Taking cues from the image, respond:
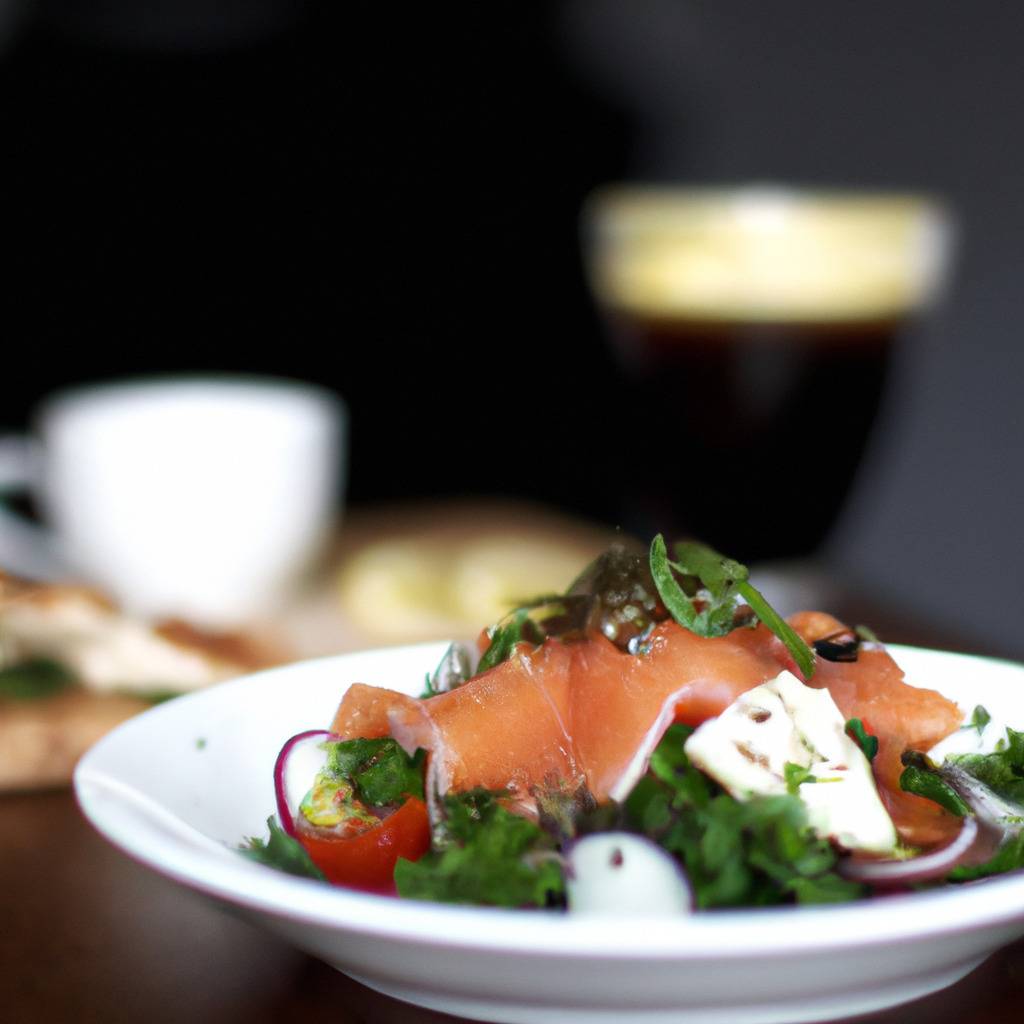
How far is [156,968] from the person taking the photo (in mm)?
763

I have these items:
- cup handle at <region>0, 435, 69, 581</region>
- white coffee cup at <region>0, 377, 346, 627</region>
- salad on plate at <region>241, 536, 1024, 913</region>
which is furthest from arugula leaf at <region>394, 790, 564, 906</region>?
cup handle at <region>0, 435, 69, 581</region>

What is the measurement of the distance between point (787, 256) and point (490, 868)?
3.99ft

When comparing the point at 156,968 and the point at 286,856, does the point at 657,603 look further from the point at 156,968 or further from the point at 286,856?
the point at 156,968

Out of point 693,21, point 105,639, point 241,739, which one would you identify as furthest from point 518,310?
point 241,739

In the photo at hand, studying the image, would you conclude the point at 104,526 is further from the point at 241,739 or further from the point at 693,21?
the point at 693,21

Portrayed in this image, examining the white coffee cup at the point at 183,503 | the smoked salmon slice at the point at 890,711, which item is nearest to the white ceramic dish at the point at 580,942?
the smoked salmon slice at the point at 890,711

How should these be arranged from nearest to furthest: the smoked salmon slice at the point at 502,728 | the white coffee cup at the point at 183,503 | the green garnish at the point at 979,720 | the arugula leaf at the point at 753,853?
the arugula leaf at the point at 753,853 → the smoked salmon slice at the point at 502,728 → the green garnish at the point at 979,720 → the white coffee cup at the point at 183,503

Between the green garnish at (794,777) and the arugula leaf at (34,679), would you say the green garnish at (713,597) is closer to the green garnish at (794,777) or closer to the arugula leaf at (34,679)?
the green garnish at (794,777)

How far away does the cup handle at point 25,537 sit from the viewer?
1.78 m

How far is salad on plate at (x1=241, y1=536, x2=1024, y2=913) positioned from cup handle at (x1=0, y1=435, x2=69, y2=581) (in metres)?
1.08

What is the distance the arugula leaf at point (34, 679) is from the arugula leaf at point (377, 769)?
1.69 ft

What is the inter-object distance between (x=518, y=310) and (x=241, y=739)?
11.6ft

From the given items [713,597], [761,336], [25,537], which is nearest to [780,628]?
[713,597]

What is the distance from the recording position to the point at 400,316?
4188 millimetres
